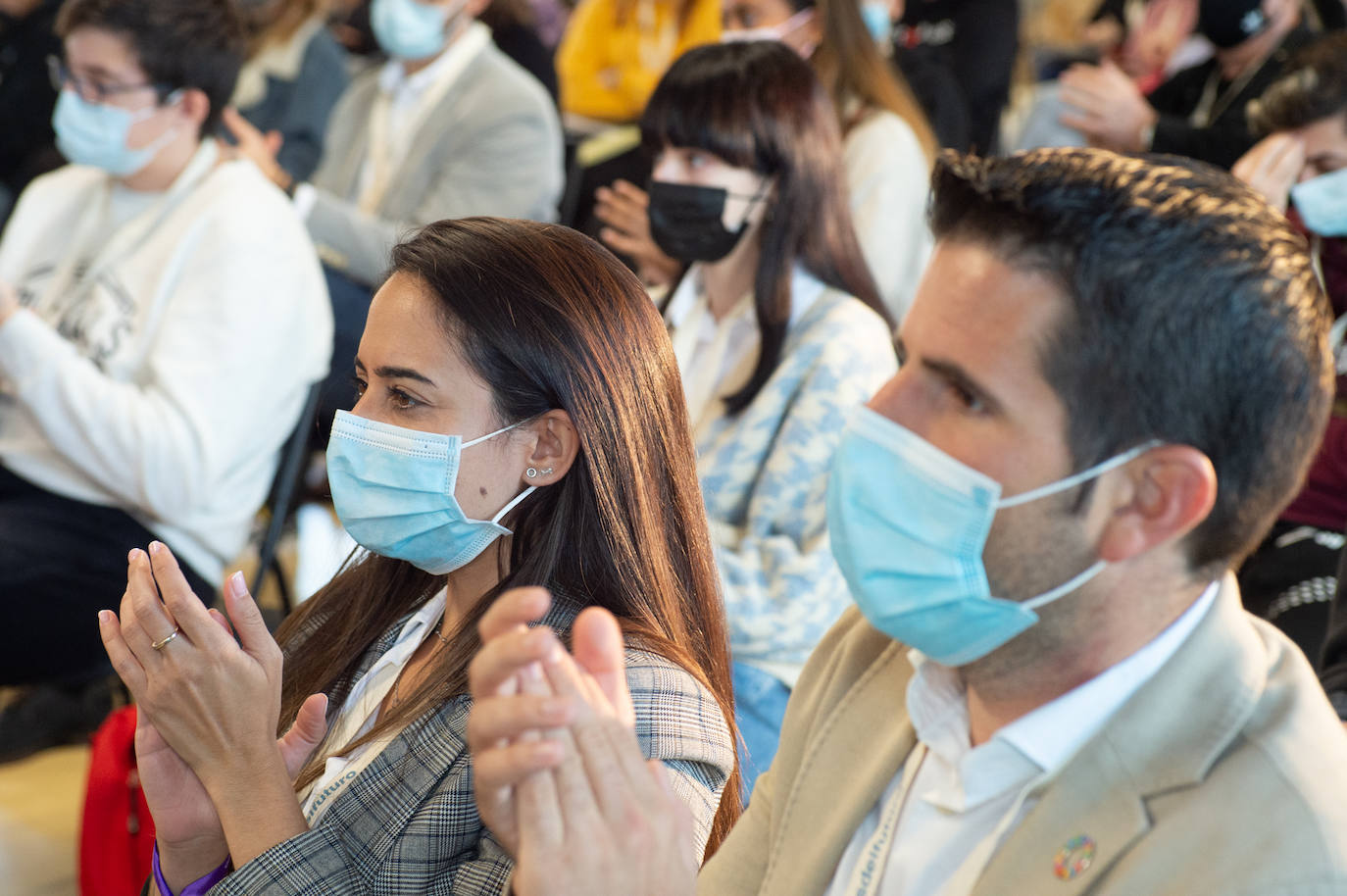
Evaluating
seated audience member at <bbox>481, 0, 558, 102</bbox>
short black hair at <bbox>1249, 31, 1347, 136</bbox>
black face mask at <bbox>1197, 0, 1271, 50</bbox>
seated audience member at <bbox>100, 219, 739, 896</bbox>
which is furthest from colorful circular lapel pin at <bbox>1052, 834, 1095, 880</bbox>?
seated audience member at <bbox>481, 0, 558, 102</bbox>

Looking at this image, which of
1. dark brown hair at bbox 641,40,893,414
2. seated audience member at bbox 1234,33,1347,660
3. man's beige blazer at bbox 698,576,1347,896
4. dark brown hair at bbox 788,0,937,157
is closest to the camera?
man's beige blazer at bbox 698,576,1347,896

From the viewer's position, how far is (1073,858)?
0.98m

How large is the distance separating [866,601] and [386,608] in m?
0.84

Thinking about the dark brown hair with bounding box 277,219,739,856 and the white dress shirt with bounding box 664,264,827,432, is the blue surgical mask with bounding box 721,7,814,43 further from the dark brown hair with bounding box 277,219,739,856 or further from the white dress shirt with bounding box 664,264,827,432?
the dark brown hair with bounding box 277,219,739,856

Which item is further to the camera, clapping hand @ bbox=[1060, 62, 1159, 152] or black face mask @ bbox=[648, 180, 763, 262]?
clapping hand @ bbox=[1060, 62, 1159, 152]

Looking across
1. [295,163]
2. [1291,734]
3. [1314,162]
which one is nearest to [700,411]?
[1314,162]

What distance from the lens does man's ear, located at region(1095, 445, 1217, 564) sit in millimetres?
990

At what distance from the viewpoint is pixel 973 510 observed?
107cm

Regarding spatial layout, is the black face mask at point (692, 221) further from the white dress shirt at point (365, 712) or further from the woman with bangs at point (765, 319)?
the white dress shirt at point (365, 712)

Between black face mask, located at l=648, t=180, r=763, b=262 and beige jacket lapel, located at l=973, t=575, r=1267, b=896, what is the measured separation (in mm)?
1695

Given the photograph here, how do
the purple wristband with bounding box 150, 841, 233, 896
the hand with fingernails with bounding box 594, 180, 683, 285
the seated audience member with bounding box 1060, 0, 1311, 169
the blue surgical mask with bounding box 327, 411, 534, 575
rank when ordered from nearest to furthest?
the purple wristband with bounding box 150, 841, 233, 896, the blue surgical mask with bounding box 327, 411, 534, 575, the hand with fingernails with bounding box 594, 180, 683, 285, the seated audience member with bounding box 1060, 0, 1311, 169

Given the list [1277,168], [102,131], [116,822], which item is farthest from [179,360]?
[1277,168]

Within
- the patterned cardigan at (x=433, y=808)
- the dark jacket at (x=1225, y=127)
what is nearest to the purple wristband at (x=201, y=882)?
the patterned cardigan at (x=433, y=808)

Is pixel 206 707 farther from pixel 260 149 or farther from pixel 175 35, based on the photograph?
pixel 260 149
